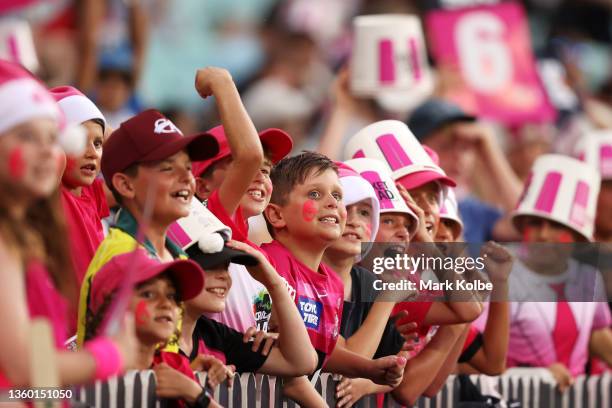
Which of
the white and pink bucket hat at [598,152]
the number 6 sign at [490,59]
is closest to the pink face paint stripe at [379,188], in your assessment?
the white and pink bucket hat at [598,152]

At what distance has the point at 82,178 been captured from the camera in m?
6.46

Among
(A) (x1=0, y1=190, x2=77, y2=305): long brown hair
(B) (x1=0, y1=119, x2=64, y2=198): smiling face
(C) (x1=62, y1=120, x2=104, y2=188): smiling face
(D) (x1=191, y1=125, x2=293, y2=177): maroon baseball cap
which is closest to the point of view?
(B) (x1=0, y1=119, x2=64, y2=198): smiling face

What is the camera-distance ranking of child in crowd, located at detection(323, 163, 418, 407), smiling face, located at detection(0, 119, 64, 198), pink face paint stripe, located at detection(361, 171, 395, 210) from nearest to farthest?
smiling face, located at detection(0, 119, 64, 198) → child in crowd, located at detection(323, 163, 418, 407) → pink face paint stripe, located at detection(361, 171, 395, 210)

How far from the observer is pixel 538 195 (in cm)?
960

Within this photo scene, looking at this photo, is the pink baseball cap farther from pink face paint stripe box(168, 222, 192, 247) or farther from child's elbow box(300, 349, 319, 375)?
child's elbow box(300, 349, 319, 375)

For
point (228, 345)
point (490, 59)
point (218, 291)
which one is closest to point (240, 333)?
point (228, 345)

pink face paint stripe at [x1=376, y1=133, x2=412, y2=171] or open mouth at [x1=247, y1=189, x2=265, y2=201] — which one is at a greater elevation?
open mouth at [x1=247, y1=189, x2=265, y2=201]

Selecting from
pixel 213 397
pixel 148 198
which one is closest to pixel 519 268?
pixel 213 397

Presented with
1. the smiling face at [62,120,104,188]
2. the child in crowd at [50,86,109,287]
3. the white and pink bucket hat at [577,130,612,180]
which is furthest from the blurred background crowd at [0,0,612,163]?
the smiling face at [62,120,104,188]

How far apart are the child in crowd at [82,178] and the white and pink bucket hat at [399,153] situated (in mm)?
1681

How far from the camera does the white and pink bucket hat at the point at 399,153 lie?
7.83 m

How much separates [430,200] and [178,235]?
6.77ft

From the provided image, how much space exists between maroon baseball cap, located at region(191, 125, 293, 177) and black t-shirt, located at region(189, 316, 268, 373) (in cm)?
81

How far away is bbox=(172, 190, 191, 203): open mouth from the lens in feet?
18.5
